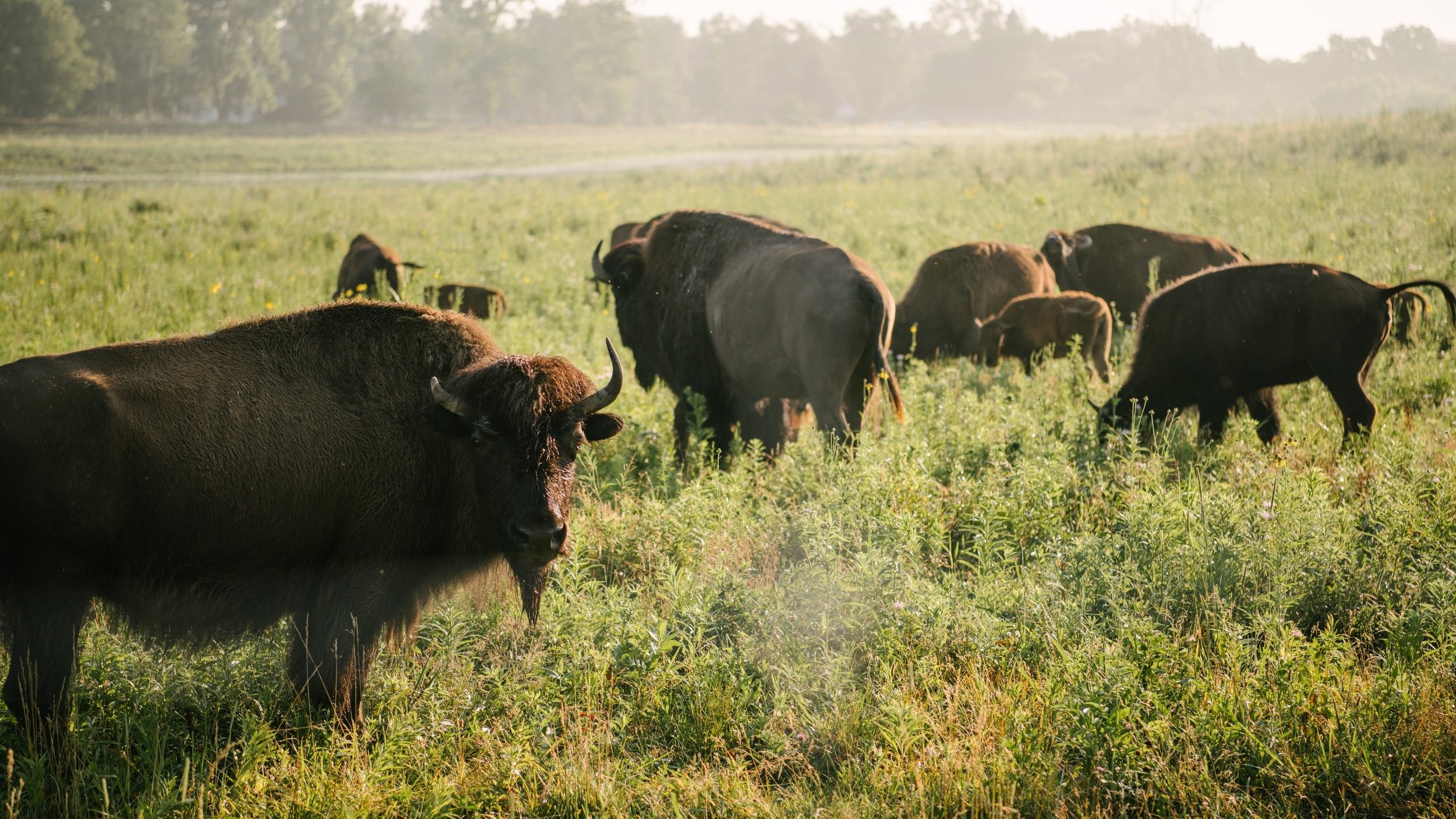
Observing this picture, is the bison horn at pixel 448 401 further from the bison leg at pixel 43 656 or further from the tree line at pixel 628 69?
the tree line at pixel 628 69

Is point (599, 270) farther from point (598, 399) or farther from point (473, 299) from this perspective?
point (473, 299)

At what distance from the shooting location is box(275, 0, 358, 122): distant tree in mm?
67750

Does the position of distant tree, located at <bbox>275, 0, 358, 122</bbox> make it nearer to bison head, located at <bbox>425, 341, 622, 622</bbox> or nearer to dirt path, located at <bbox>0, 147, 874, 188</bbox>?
dirt path, located at <bbox>0, 147, 874, 188</bbox>

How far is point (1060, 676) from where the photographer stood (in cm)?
349

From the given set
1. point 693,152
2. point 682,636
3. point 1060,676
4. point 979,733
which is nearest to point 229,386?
point 682,636

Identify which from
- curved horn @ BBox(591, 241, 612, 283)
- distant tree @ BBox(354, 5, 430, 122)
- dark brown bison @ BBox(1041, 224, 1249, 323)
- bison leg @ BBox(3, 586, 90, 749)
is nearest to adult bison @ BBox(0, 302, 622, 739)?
bison leg @ BBox(3, 586, 90, 749)

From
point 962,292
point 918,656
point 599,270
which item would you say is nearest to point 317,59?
point 962,292

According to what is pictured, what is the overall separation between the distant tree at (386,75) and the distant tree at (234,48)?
777 inches

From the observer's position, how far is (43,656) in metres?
3.24

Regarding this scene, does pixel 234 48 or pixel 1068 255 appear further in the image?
pixel 234 48

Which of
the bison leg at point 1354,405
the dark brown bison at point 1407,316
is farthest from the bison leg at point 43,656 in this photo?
the dark brown bison at point 1407,316

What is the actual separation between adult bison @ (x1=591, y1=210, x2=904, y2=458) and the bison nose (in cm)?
278

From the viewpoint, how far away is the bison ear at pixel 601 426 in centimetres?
398

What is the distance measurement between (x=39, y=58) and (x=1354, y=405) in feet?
116
